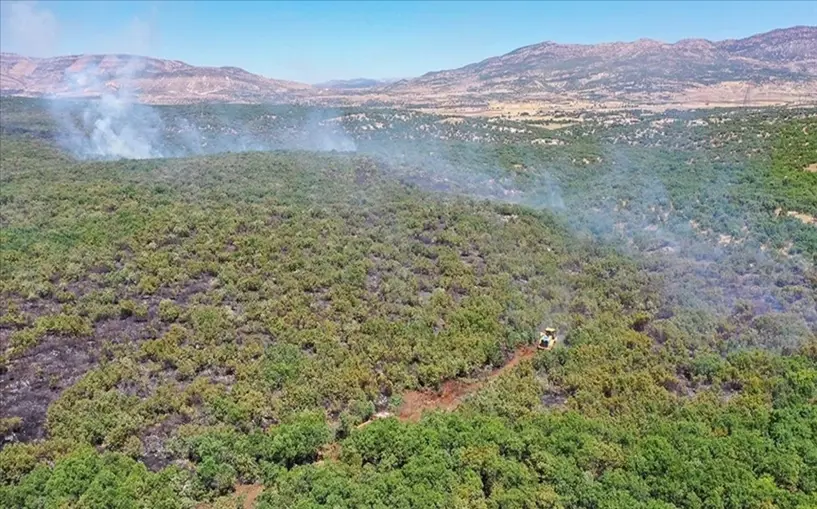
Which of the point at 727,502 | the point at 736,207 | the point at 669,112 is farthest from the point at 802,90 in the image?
the point at 727,502

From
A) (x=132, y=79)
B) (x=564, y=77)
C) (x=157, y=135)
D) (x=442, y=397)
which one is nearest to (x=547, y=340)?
(x=442, y=397)

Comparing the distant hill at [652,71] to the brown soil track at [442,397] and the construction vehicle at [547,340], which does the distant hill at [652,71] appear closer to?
the construction vehicle at [547,340]

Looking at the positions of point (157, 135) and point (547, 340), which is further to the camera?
point (157, 135)

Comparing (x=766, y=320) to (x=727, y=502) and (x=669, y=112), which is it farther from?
(x=669, y=112)

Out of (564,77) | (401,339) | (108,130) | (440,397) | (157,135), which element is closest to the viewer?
(440,397)

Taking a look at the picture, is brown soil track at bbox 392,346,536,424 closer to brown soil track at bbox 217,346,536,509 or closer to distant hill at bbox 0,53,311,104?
brown soil track at bbox 217,346,536,509

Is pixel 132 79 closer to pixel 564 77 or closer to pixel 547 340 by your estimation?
pixel 564 77
